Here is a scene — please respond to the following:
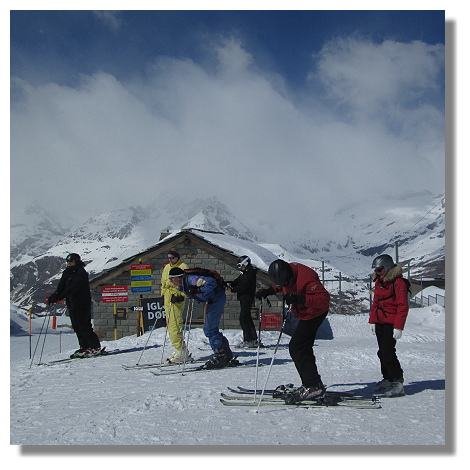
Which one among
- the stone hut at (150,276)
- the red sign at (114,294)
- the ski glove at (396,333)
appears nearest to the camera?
the ski glove at (396,333)

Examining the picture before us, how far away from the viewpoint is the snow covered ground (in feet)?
11.5

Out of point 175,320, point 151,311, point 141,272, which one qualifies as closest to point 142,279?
point 141,272

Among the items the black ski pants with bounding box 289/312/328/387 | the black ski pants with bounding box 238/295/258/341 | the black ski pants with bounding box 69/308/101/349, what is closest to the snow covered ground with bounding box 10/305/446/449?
the black ski pants with bounding box 289/312/328/387

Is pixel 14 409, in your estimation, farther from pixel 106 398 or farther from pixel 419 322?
pixel 419 322

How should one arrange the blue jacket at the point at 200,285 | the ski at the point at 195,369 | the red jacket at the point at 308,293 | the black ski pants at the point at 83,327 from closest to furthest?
the red jacket at the point at 308,293 → the blue jacket at the point at 200,285 → the ski at the point at 195,369 → the black ski pants at the point at 83,327

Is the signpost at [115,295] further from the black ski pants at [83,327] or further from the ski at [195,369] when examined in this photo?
the ski at [195,369]

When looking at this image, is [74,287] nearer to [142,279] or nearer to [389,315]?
[389,315]

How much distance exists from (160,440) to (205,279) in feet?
10.8

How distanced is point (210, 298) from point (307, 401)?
103 inches

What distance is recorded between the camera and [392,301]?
5188 mm

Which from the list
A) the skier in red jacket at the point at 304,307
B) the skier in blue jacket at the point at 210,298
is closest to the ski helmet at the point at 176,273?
the skier in blue jacket at the point at 210,298

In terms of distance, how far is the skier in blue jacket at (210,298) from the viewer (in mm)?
6570

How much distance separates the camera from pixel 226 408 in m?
4.38
